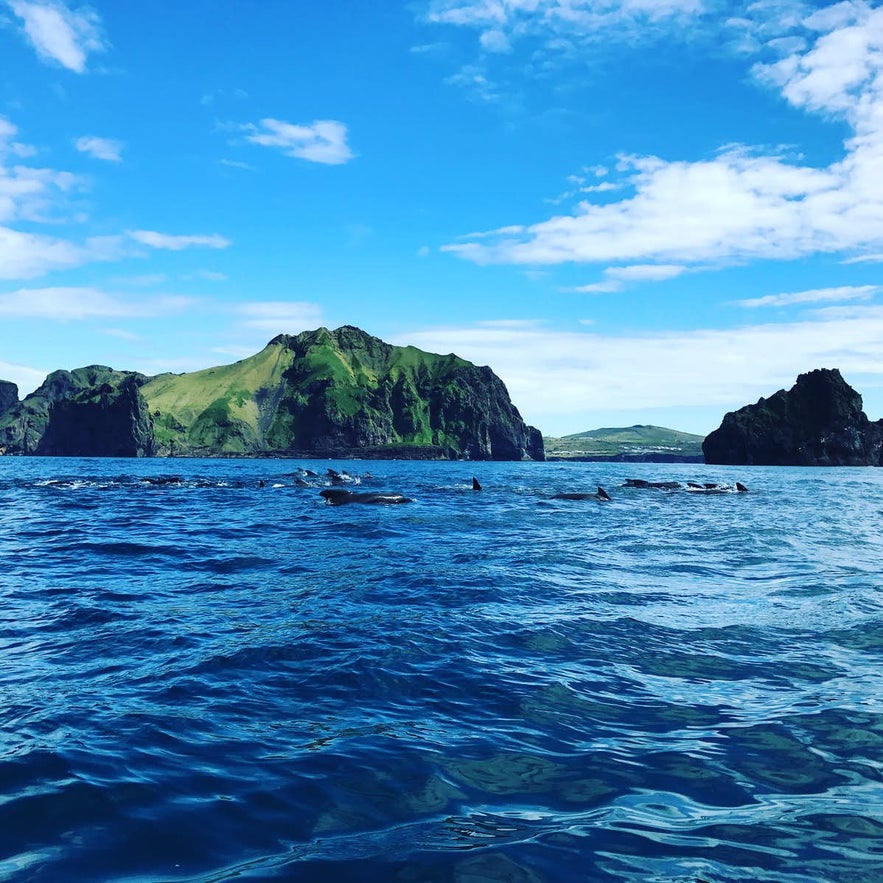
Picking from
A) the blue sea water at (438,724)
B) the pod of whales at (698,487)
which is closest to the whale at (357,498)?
the blue sea water at (438,724)

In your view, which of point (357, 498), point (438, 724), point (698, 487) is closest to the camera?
point (438, 724)

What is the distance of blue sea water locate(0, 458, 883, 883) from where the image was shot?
557cm

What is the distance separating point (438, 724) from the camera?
27.7 ft

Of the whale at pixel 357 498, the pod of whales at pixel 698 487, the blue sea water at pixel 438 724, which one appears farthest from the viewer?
the pod of whales at pixel 698 487

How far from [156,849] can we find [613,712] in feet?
19.5

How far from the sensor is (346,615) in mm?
14203

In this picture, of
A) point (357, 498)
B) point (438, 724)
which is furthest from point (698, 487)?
point (438, 724)

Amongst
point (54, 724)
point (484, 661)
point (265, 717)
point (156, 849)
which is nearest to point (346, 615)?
point (484, 661)

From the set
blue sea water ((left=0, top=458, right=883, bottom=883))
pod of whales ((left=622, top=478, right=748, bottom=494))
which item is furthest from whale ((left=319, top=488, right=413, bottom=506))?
pod of whales ((left=622, top=478, right=748, bottom=494))

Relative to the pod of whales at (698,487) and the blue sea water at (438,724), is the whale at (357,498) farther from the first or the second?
the pod of whales at (698,487)

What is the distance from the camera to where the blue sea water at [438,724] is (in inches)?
219

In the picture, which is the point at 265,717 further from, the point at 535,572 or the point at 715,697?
the point at 535,572

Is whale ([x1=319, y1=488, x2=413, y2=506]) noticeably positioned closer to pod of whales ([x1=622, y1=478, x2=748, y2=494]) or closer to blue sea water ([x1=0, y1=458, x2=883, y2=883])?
blue sea water ([x1=0, y1=458, x2=883, y2=883])

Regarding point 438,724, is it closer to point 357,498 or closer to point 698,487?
point 357,498
